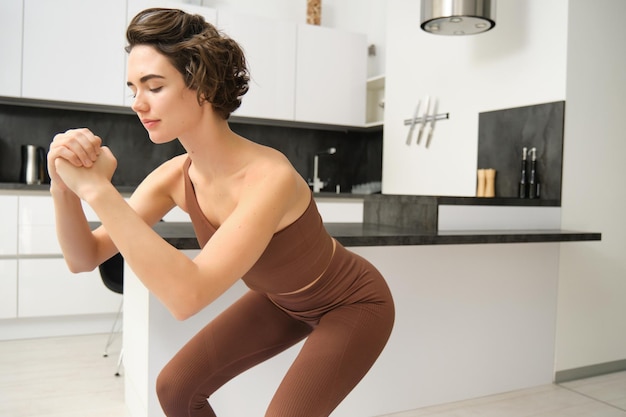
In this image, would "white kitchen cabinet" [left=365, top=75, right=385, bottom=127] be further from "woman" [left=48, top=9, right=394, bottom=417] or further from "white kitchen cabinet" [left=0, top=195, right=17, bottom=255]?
"woman" [left=48, top=9, right=394, bottom=417]

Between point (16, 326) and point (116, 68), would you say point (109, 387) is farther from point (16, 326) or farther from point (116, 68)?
point (116, 68)

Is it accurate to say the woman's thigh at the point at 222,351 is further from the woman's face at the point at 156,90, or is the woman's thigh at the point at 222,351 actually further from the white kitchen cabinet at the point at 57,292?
the white kitchen cabinet at the point at 57,292

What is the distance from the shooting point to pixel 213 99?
1.08 metres

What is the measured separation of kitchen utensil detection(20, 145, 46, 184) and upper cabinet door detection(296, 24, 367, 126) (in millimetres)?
1891

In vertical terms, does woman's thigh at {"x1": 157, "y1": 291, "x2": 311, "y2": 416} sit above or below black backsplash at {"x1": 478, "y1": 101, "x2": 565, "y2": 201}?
below

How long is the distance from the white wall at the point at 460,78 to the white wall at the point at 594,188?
16 centimetres

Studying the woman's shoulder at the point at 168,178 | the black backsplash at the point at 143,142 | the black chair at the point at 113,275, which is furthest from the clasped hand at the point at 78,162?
the black backsplash at the point at 143,142

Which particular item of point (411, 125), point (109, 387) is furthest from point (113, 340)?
point (411, 125)

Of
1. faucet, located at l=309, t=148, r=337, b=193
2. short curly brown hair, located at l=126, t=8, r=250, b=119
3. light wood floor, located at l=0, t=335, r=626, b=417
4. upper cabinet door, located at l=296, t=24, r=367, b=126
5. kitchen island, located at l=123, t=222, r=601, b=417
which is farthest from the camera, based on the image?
faucet, located at l=309, t=148, r=337, b=193

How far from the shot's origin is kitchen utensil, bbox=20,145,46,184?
13.2 ft

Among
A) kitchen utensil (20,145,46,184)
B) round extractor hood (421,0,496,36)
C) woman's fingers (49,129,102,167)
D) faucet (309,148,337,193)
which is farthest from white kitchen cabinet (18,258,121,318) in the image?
woman's fingers (49,129,102,167)

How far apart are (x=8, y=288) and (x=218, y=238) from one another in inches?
124

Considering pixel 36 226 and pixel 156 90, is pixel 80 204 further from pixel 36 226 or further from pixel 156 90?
pixel 36 226

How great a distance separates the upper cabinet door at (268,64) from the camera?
14.5 ft
